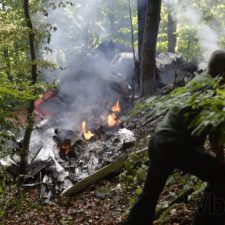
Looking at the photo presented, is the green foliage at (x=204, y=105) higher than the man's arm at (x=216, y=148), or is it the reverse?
the green foliage at (x=204, y=105)

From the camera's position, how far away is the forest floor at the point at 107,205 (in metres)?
5.55

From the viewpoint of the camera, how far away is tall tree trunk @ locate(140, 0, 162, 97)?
515 inches

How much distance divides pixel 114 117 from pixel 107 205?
9.59 metres

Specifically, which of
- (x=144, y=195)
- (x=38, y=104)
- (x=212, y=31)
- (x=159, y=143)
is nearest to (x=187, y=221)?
(x=144, y=195)

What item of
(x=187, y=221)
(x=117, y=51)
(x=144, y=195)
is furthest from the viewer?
(x=117, y=51)

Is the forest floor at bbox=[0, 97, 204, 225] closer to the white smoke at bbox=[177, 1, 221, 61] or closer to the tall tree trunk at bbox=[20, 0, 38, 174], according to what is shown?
the tall tree trunk at bbox=[20, 0, 38, 174]

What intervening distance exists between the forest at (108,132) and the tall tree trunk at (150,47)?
39mm

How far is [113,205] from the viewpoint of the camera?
754cm

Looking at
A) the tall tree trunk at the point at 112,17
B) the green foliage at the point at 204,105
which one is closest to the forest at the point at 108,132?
the green foliage at the point at 204,105

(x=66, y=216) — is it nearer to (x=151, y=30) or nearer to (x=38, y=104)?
(x=151, y=30)

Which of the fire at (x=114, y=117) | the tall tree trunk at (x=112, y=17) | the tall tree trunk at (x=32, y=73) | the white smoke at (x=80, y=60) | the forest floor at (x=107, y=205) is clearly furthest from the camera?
the tall tree trunk at (x=112, y=17)

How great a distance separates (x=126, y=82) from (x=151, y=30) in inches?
309

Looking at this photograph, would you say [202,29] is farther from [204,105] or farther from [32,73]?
[204,105]

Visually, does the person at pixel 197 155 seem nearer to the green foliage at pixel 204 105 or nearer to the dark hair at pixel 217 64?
the dark hair at pixel 217 64
